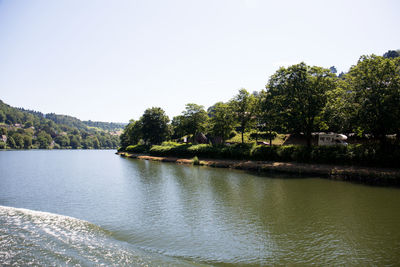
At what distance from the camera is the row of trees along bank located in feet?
103

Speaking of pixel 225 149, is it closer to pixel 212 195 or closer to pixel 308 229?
pixel 212 195

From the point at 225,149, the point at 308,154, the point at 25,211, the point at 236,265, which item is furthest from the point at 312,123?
the point at 25,211

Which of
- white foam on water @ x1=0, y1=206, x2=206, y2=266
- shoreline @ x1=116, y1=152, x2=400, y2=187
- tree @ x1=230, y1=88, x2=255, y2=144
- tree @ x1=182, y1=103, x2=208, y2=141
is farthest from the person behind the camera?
tree @ x1=182, y1=103, x2=208, y2=141

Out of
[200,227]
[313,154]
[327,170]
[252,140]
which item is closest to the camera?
[200,227]

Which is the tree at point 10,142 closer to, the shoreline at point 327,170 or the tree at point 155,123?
the tree at point 155,123

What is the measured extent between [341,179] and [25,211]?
34203 mm

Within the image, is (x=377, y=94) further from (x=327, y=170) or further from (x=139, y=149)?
(x=139, y=149)

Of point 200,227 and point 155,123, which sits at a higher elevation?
point 155,123

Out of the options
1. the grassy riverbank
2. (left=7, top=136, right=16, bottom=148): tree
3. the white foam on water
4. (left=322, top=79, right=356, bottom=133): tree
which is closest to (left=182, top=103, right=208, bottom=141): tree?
the grassy riverbank

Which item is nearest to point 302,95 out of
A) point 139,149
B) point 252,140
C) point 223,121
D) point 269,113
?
point 269,113

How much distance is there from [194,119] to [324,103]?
124 ft

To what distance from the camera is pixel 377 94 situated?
31.3m

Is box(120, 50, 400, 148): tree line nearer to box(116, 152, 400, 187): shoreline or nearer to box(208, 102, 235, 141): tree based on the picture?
box(208, 102, 235, 141): tree

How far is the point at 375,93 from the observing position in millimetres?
31406
